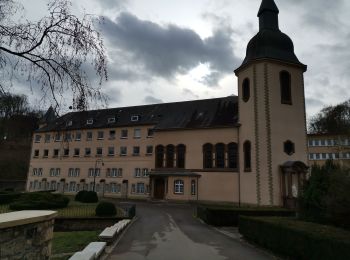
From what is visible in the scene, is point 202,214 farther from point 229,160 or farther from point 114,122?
point 114,122

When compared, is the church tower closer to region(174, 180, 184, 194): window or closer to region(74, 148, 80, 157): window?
region(174, 180, 184, 194): window

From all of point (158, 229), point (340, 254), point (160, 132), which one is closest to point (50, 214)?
point (340, 254)

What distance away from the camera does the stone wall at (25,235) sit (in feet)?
19.4

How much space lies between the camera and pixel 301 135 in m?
35.1

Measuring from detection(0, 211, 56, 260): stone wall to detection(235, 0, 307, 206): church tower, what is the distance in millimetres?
27850

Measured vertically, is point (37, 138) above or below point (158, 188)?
above

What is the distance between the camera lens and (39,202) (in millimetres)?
27656

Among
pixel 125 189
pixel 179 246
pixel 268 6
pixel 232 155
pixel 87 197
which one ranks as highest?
pixel 268 6

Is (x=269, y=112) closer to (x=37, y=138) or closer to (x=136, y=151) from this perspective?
(x=136, y=151)

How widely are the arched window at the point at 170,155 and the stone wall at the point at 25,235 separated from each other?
35680mm

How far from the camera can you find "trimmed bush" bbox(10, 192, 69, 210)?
87.1 feet

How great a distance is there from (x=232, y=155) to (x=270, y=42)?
42.6 ft

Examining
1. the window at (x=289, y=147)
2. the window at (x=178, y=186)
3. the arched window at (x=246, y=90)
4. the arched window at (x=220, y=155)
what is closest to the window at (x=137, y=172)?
the window at (x=178, y=186)

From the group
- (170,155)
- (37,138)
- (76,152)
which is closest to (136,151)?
(170,155)
